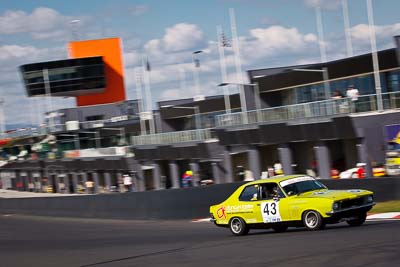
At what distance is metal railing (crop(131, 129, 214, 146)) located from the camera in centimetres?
5147

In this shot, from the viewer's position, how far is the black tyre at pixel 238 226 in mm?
17531

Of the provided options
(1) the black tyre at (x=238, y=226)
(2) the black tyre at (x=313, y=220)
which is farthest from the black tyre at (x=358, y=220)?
(1) the black tyre at (x=238, y=226)

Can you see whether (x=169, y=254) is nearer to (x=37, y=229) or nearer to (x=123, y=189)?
(x=37, y=229)

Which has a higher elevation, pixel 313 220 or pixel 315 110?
pixel 315 110

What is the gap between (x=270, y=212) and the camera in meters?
16.8

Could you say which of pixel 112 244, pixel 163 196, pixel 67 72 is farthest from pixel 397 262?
pixel 67 72

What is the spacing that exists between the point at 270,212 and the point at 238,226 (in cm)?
119

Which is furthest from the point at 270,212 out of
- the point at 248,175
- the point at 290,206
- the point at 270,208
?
the point at 248,175

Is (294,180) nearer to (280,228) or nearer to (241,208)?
(280,228)

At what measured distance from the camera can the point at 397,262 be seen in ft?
32.9

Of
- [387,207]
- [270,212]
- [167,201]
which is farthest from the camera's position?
[167,201]

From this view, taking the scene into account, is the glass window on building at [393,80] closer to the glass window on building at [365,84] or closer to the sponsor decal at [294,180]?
the glass window on building at [365,84]

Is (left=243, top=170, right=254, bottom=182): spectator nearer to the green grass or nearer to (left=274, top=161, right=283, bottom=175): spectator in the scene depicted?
(left=274, top=161, right=283, bottom=175): spectator

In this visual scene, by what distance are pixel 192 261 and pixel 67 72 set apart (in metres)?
84.0
